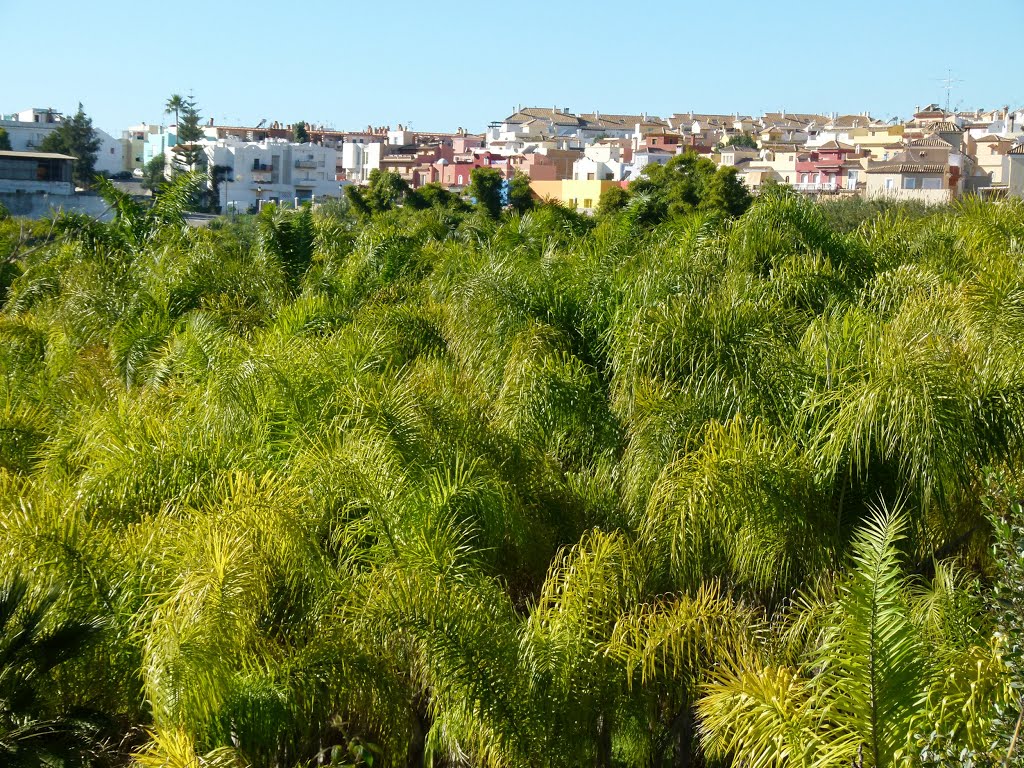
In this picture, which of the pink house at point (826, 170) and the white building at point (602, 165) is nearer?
the pink house at point (826, 170)

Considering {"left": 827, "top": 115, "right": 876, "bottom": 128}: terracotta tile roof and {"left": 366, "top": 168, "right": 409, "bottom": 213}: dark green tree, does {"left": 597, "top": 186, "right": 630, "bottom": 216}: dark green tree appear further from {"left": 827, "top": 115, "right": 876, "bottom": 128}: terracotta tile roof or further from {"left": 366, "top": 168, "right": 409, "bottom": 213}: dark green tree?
{"left": 827, "top": 115, "right": 876, "bottom": 128}: terracotta tile roof

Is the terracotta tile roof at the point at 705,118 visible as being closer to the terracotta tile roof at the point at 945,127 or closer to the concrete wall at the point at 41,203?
the terracotta tile roof at the point at 945,127

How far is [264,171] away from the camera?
62.5 m

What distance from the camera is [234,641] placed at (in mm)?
6379

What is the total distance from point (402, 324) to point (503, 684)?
5988 mm

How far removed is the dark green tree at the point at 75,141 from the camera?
60.6 metres

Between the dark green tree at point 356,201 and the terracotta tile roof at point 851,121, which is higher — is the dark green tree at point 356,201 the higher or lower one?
the lower one

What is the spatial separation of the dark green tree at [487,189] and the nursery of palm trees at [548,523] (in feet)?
54.7

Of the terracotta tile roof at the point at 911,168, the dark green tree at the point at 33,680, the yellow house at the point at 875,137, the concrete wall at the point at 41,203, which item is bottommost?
the dark green tree at the point at 33,680

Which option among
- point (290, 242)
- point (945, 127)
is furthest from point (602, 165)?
point (290, 242)

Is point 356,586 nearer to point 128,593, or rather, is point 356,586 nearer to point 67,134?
point 128,593

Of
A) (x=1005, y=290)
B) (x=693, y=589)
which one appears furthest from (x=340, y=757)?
(x=1005, y=290)


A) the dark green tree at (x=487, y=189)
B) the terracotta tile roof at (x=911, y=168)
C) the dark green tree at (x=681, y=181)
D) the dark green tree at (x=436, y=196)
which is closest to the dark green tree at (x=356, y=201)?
the dark green tree at (x=436, y=196)

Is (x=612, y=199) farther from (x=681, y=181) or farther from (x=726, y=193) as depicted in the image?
(x=726, y=193)
